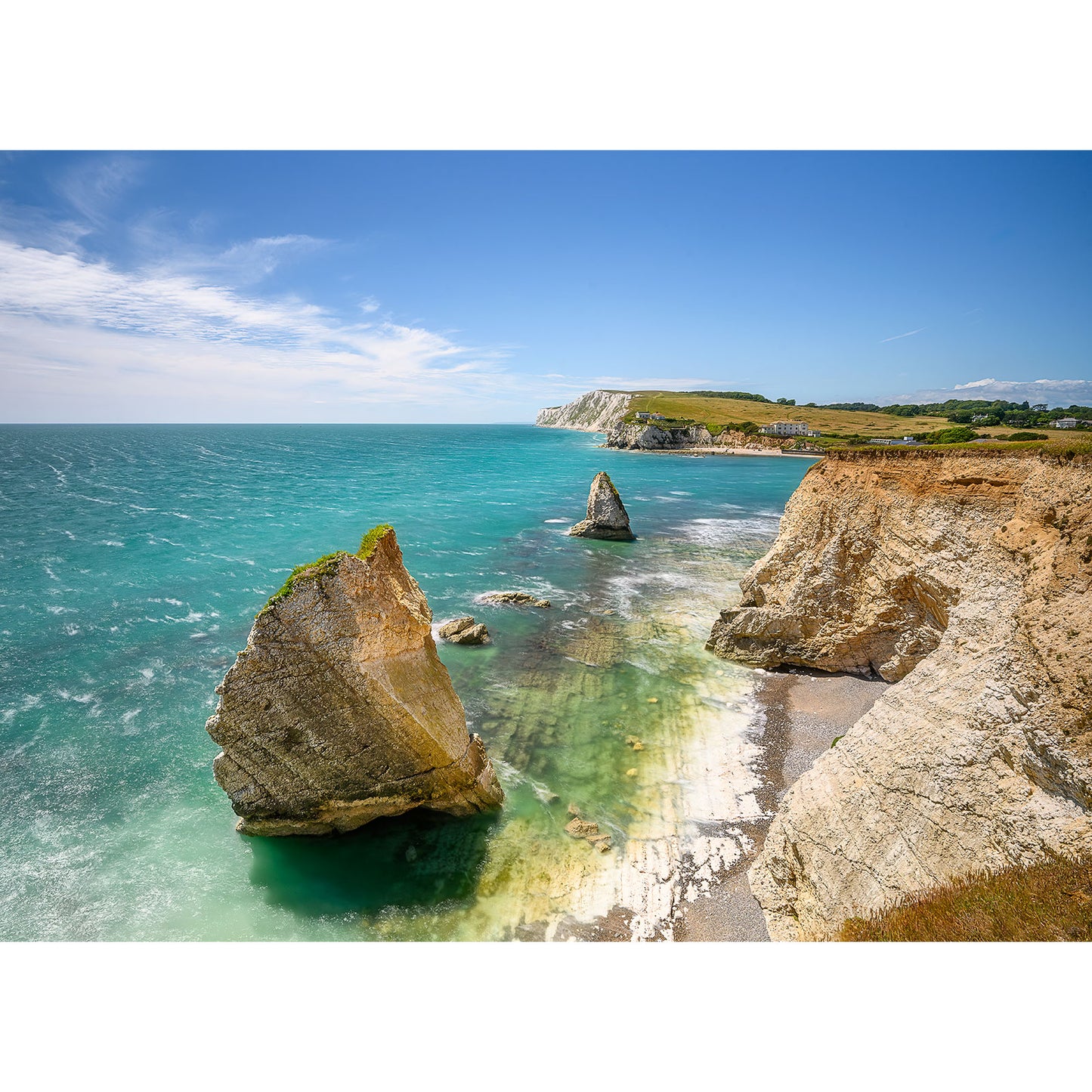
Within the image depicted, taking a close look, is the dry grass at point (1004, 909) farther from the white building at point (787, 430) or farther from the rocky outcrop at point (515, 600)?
the white building at point (787, 430)

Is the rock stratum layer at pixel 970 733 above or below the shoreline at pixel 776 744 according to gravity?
above

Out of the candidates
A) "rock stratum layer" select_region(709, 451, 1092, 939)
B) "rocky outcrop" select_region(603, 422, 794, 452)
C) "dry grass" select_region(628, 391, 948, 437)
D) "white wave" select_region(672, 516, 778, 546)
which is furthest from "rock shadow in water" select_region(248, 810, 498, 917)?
"rocky outcrop" select_region(603, 422, 794, 452)

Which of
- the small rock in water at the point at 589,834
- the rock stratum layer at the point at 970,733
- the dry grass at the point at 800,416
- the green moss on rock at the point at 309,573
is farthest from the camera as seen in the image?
the dry grass at the point at 800,416

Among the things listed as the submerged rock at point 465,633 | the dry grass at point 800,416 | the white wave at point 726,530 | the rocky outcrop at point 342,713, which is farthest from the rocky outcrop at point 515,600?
the dry grass at point 800,416

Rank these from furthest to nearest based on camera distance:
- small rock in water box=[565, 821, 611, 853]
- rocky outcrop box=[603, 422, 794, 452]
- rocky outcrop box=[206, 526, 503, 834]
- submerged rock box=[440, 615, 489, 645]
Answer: rocky outcrop box=[603, 422, 794, 452]
submerged rock box=[440, 615, 489, 645]
small rock in water box=[565, 821, 611, 853]
rocky outcrop box=[206, 526, 503, 834]

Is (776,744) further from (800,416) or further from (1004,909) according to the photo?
(800,416)

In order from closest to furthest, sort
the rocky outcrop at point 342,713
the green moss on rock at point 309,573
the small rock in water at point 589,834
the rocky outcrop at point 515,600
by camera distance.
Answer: the green moss on rock at point 309,573 < the rocky outcrop at point 342,713 < the small rock in water at point 589,834 < the rocky outcrop at point 515,600

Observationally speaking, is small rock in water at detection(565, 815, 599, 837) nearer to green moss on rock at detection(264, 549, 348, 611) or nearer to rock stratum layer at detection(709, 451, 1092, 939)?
rock stratum layer at detection(709, 451, 1092, 939)
